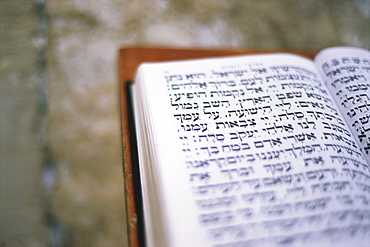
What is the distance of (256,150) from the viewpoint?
1.30 ft

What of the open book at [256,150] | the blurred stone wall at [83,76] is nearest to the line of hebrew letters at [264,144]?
the open book at [256,150]

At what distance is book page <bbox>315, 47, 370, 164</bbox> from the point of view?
447 mm

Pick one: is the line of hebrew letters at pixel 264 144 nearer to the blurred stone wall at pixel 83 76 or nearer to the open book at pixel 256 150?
the open book at pixel 256 150

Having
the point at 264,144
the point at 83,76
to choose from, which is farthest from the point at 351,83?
the point at 83,76

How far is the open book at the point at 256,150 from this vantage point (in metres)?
0.34

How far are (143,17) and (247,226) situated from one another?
744 millimetres

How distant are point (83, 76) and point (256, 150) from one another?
58 cm

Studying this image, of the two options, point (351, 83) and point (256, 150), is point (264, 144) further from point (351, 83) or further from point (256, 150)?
point (351, 83)

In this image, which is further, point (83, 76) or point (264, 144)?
point (83, 76)

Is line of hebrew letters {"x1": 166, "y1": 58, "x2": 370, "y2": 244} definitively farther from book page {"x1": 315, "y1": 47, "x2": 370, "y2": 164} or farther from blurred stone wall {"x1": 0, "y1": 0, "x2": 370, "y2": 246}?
blurred stone wall {"x1": 0, "y1": 0, "x2": 370, "y2": 246}

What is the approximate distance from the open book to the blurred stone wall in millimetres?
315

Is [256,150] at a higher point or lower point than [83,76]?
lower

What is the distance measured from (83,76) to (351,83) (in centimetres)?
61

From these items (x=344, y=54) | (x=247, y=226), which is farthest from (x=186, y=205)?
(x=344, y=54)
